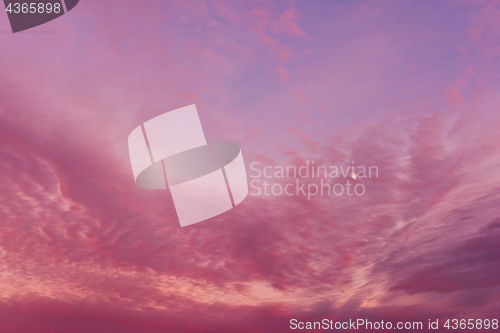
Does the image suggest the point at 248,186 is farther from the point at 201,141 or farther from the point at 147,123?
the point at 147,123

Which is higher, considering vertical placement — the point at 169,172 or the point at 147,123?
the point at 147,123

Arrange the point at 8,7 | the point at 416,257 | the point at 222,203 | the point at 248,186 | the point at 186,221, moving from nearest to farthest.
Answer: the point at 8,7 → the point at 248,186 → the point at 222,203 → the point at 186,221 → the point at 416,257

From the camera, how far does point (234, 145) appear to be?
25312 millimetres

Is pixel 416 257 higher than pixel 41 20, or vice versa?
pixel 41 20

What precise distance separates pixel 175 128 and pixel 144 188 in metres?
8.37

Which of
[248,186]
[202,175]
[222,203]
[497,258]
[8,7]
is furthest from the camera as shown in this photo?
[497,258]

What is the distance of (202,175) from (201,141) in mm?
2466

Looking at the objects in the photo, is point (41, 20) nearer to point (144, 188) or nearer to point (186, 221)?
point (144, 188)

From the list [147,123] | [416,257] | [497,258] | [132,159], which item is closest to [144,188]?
[132,159]

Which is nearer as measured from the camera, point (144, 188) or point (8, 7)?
point (8, 7)

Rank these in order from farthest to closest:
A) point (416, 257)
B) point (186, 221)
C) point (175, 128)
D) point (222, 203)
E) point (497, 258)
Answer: point (497, 258)
point (416, 257)
point (186, 221)
point (222, 203)
point (175, 128)

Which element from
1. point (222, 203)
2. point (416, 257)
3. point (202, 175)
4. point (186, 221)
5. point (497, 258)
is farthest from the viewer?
point (497, 258)

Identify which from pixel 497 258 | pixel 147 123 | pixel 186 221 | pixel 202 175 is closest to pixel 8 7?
pixel 147 123

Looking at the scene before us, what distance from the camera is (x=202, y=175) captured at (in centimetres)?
2512
